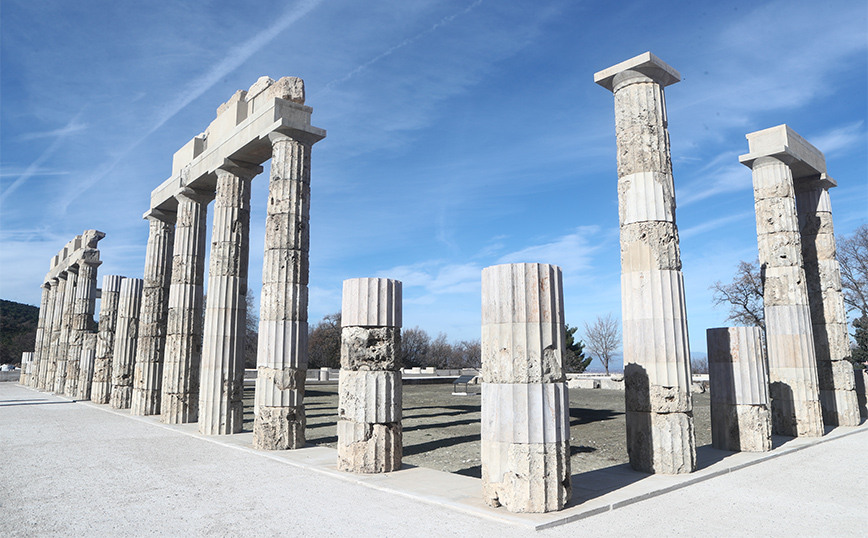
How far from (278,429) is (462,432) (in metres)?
4.67

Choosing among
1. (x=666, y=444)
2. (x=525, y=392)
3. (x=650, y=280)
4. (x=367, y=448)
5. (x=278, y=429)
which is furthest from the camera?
(x=278, y=429)

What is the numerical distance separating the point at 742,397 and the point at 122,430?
13211 millimetres

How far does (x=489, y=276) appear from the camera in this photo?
6598 mm

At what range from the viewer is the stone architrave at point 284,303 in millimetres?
10547

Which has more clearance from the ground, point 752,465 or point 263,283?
point 263,283

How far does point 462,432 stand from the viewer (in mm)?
13125

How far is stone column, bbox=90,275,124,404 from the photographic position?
775 inches

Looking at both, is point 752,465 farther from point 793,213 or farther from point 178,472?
point 178,472

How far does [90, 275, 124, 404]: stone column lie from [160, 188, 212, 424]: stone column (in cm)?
696

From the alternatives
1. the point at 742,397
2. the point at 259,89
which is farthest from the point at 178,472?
the point at 742,397

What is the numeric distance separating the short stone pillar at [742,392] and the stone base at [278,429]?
800cm

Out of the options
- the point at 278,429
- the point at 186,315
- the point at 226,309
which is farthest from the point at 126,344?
the point at 278,429

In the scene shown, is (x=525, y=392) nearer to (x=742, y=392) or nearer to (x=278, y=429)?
(x=742, y=392)

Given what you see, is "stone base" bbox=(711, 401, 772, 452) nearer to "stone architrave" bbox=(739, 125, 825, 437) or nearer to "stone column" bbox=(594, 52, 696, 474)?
"stone column" bbox=(594, 52, 696, 474)
